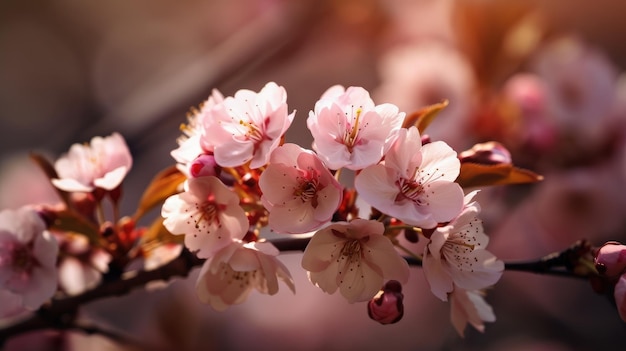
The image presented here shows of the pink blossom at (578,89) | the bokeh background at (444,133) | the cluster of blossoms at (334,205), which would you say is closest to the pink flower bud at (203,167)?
the cluster of blossoms at (334,205)

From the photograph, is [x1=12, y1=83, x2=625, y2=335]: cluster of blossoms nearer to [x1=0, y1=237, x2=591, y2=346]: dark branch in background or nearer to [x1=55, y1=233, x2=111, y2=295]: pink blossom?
[x1=0, y1=237, x2=591, y2=346]: dark branch in background

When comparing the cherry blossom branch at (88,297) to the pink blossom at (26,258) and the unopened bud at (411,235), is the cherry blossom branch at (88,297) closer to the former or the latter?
the pink blossom at (26,258)

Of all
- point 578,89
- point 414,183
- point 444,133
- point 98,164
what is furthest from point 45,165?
point 578,89

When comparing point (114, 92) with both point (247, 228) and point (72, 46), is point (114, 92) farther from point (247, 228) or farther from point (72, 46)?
point (247, 228)

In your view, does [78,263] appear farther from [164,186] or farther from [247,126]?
[247,126]

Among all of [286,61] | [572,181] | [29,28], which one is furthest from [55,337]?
[29,28]

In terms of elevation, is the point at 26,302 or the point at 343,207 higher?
the point at 343,207

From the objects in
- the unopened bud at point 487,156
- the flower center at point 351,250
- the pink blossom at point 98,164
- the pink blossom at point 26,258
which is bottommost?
the pink blossom at point 26,258
